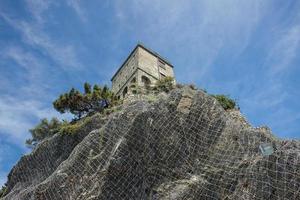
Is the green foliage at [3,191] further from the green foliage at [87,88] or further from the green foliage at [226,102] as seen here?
the green foliage at [226,102]

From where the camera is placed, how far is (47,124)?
2623cm

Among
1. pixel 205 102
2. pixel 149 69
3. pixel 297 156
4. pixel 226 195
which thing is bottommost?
pixel 226 195

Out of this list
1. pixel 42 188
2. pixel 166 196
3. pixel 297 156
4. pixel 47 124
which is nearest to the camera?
pixel 297 156

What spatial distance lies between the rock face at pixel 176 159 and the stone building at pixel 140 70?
14.8 meters

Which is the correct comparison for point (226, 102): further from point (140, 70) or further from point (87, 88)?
point (140, 70)

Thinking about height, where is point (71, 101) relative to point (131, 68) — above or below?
below

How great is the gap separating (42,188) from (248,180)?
24.3 feet

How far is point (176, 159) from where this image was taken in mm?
13727

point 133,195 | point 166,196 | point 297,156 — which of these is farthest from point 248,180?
point 133,195

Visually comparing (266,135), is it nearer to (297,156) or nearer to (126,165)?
(297,156)

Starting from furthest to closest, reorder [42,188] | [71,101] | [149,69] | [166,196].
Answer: [149,69]
[71,101]
[42,188]
[166,196]

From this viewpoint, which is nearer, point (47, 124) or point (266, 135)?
point (266, 135)

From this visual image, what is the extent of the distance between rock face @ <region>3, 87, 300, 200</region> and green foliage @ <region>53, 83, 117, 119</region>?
5285 millimetres

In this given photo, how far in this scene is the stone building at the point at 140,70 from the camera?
1229 inches
